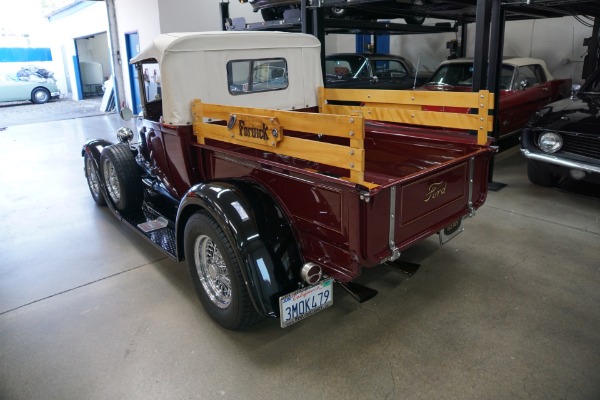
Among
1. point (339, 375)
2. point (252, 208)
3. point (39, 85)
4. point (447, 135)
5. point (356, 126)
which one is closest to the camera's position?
point (356, 126)

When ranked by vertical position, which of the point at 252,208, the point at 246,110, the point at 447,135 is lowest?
the point at 252,208

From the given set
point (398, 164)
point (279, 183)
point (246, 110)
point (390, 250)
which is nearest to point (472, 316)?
point (390, 250)

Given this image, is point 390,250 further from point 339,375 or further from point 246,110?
point 246,110

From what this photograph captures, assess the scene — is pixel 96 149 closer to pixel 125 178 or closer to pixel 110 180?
pixel 110 180

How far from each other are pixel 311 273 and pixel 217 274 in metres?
0.77

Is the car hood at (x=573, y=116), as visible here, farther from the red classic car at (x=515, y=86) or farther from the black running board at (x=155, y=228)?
the black running board at (x=155, y=228)

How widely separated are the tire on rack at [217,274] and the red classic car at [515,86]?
5.42m

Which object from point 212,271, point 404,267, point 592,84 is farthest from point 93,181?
point 592,84

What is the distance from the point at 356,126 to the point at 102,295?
7.94 feet

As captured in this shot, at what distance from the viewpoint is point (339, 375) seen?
7.96 feet

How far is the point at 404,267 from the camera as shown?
348 centimetres

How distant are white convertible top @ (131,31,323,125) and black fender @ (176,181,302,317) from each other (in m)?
0.96

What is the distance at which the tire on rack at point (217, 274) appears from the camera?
2.57m

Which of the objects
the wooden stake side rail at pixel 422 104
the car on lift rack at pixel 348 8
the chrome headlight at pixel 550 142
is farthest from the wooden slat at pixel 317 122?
the car on lift rack at pixel 348 8
